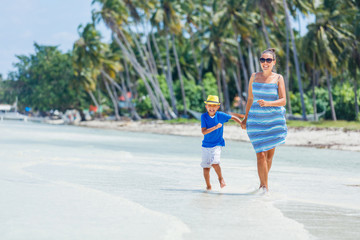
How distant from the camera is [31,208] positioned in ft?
18.4

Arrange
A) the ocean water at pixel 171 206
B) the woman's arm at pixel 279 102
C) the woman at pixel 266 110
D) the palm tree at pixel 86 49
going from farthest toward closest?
1. the palm tree at pixel 86 49
2. the woman at pixel 266 110
3. the woman's arm at pixel 279 102
4. the ocean water at pixel 171 206

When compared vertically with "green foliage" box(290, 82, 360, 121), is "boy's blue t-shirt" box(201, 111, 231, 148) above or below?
above

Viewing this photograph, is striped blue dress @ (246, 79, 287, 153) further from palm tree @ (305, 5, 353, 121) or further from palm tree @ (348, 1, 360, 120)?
palm tree @ (348, 1, 360, 120)

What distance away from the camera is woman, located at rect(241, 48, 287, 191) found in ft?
19.6

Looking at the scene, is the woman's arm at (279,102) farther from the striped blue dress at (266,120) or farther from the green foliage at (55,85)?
the green foliage at (55,85)

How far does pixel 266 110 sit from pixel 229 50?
38.8 metres

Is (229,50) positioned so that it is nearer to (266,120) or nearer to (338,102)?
(338,102)

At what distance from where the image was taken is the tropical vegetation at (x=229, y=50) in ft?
110

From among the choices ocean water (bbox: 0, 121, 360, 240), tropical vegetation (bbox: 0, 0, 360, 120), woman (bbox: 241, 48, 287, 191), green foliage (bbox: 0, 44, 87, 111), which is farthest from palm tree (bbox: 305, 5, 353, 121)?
green foliage (bbox: 0, 44, 87, 111)

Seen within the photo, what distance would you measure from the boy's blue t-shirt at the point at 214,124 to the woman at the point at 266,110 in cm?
32

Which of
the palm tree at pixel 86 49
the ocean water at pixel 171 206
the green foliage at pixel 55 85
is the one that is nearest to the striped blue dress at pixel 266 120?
the ocean water at pixel 171 206

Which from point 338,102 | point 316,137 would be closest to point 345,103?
point 338,102

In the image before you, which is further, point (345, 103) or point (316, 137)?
point (345, 103)

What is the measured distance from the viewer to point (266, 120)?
6062 millimetres
